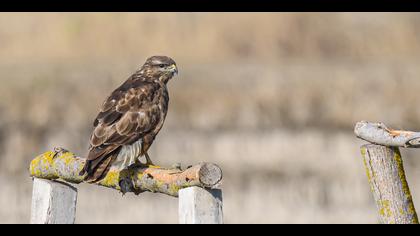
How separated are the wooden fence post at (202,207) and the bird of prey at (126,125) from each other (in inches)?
66.9

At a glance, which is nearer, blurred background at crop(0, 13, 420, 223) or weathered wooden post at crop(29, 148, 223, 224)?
weathered wooden post at crop(29, 148, 223, 224)

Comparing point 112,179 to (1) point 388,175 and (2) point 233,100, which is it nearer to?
(1) point 388,175

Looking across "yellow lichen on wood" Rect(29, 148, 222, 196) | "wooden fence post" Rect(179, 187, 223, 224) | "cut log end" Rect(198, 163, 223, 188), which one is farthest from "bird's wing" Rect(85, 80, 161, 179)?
"cut log end" Rect(198, 163, 223, 188)

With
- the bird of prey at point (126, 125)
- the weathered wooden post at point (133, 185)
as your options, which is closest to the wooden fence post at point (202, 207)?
the weathered wooden post at point (133, 185)

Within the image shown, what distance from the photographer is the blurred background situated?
57.0 ft

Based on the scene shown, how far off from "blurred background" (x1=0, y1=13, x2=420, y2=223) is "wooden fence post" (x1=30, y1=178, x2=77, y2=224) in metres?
7.97

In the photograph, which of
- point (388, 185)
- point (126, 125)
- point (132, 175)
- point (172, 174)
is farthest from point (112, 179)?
point (388, 185)

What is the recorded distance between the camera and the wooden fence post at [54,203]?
28.2ft

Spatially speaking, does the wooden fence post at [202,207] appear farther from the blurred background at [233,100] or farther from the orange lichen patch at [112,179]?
the blurred background at [233,100]

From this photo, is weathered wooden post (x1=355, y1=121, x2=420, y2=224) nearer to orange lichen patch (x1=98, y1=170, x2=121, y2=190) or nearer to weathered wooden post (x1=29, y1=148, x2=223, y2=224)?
weathered wooden post (x1=29, y1=148, x2=223, y2=224)

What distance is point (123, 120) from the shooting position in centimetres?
964

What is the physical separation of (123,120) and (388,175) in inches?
118

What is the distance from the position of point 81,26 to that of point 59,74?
2061 mm
